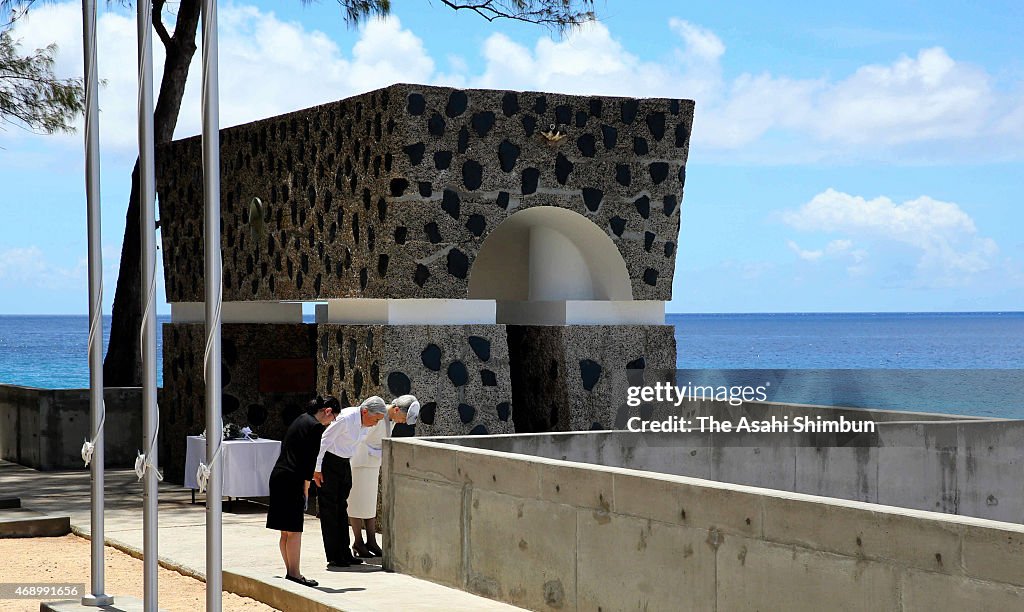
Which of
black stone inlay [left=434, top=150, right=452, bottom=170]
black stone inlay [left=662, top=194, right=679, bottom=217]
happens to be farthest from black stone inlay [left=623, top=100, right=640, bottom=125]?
black stone inlay [left=434, top=150, right=452, bottom=170]

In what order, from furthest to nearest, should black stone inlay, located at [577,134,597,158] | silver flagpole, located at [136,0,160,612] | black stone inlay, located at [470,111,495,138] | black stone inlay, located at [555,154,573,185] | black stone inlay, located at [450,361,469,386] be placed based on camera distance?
black stone inlay, located at [577,134,597,158] < black stone inlay, located at [555,154,573,185] < black stone inlay, located at [450,361,469,386] < black stone inlay, located at [470,111,495,138] < silver flagpole, located at [136,0,160,612]

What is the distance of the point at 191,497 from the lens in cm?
1683

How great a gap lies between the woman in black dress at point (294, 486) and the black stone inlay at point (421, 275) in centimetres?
279

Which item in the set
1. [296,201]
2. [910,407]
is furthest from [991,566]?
[910,407]

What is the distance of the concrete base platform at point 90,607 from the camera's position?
9.22 meters

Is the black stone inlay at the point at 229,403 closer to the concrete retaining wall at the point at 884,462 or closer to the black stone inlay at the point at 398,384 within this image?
the black stone inlay at the point at 398,384

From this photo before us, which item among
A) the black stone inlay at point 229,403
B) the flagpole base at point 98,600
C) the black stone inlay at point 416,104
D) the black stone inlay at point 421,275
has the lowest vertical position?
the flagpole base at point 98,600

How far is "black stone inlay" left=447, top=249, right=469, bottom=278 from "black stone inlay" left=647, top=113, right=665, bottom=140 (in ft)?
7.90

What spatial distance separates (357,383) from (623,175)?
11.0 feet

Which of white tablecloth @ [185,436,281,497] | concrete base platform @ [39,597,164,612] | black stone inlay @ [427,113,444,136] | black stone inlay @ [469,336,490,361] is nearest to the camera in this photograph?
concrete base platform @ [39,597,164,612]

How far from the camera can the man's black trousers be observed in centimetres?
1151

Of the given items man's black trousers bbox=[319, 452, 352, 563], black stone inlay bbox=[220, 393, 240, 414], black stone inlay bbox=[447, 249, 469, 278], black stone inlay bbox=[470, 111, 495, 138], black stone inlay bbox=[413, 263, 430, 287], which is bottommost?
man's black trousers bbox=[319, 452, 352, 563]

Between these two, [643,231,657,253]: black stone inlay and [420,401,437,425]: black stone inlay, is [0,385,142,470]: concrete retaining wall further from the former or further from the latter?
[643,231,657,253]: black stone inlay

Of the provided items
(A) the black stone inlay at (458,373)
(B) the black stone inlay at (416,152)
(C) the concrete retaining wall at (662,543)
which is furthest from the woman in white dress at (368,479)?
(B) the black stone inlay at (416,152)
